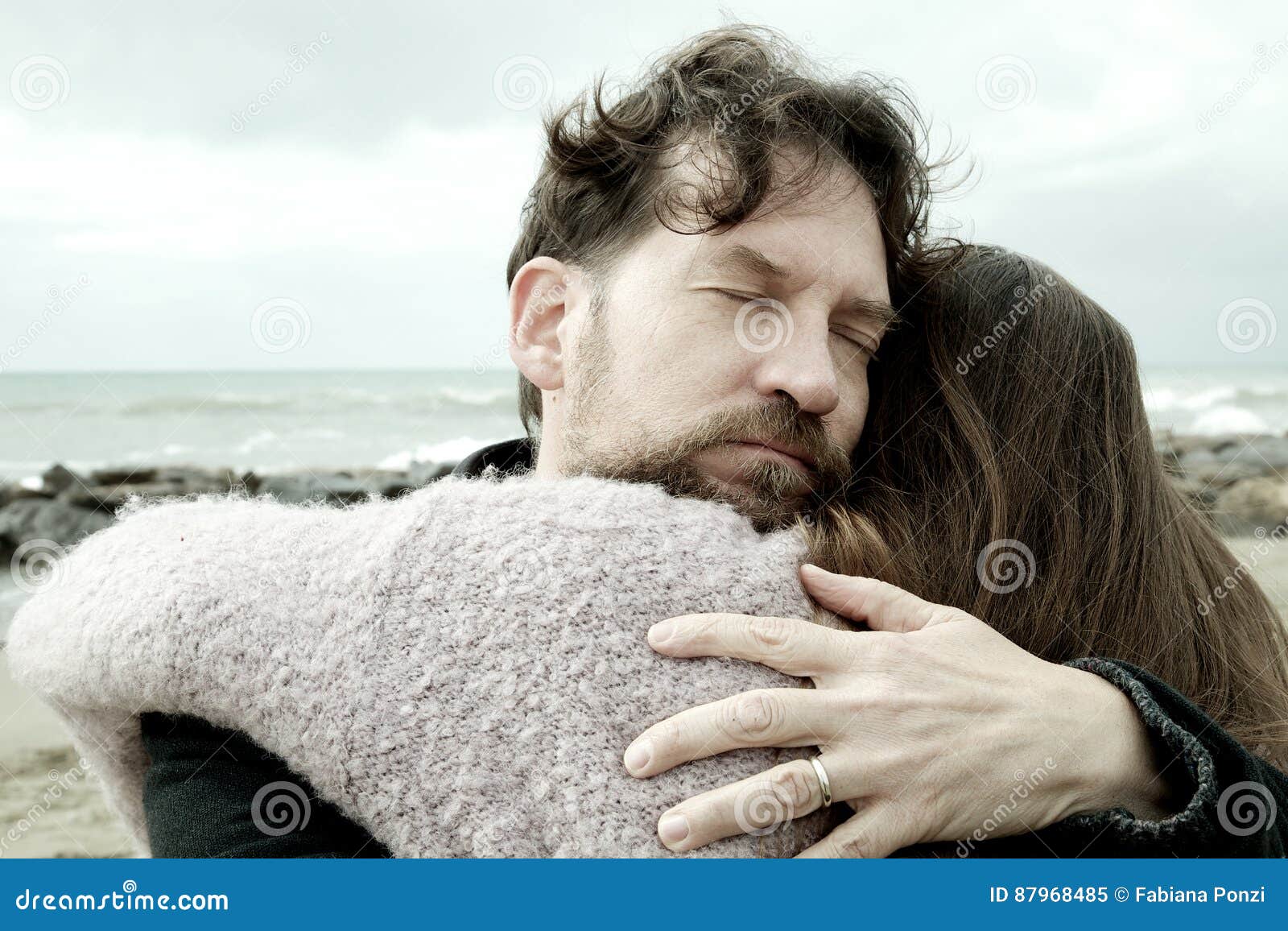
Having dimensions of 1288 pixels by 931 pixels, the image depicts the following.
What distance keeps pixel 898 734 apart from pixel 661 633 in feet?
Answer: 1.21

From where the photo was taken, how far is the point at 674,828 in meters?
1.26

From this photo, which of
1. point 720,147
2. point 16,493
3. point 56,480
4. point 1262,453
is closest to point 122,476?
point 56,480

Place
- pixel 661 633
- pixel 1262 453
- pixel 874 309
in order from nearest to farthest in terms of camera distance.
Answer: pixel 661 633 < pixel 874 309 < pixel 1262 453

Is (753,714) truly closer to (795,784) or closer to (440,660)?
(795,784)

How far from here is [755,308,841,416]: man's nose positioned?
1974 mm

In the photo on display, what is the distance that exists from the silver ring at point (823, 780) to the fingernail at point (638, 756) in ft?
0.77

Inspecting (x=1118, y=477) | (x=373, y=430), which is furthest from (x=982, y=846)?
(x=373, y=430)

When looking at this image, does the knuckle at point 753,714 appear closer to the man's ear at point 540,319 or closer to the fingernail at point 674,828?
the fingernail at point 674,828

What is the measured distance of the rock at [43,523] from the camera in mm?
8609

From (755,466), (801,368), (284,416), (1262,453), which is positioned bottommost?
(755,466)

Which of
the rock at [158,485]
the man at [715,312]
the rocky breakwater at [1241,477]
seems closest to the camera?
the man at [715,312]

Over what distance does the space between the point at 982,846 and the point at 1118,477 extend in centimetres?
90

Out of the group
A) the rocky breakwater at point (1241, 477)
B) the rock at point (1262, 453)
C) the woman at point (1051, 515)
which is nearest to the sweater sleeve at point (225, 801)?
the woman at point (1051, 515)

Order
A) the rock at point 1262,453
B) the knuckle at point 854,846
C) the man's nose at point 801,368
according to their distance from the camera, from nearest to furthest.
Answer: the knuckle at point 854,846 → the man's nose at point 801,368 → the rock at point 1262,453
